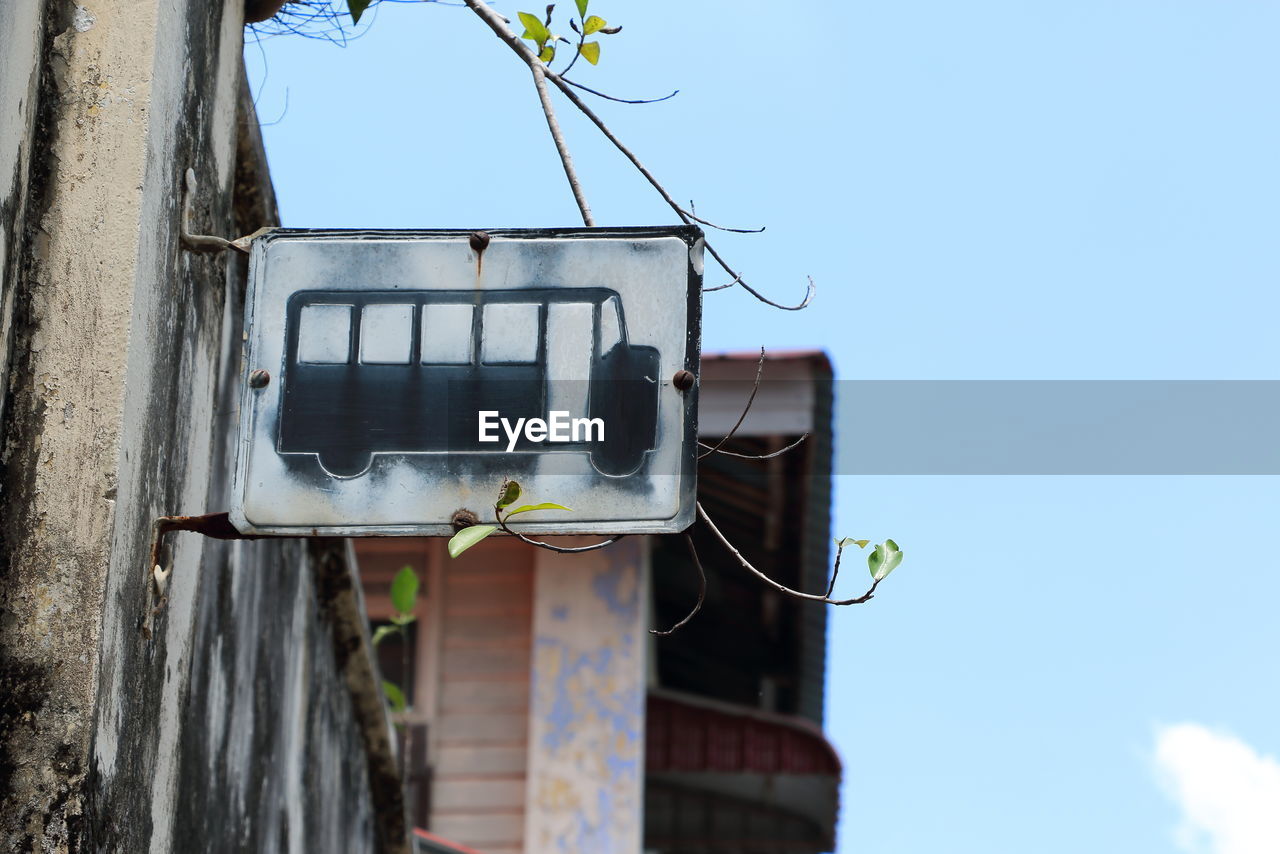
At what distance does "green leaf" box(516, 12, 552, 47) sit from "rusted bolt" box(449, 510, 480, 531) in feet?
3.98

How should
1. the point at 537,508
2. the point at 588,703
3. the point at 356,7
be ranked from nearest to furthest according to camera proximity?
the point at 537,508 → the point at 356,7 → the point at 588,703

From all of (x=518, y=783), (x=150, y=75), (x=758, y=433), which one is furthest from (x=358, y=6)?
(x=518, y=783)

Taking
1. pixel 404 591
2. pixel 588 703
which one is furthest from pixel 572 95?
pixel 588 703

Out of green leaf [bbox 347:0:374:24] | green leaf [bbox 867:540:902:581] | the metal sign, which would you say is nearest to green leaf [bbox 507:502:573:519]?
the metal sign

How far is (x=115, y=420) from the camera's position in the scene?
9.53 feet

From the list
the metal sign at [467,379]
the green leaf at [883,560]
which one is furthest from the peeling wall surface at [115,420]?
the green leaf at [883,560]

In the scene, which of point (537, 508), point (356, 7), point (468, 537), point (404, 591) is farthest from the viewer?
point (404, 591)

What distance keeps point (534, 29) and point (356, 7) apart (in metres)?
0.53

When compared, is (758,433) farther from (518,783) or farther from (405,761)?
(405,761)

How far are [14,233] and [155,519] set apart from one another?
Result: 53cm

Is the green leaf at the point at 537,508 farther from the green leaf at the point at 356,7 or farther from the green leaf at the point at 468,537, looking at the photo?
the green leaf at the point at 356,7

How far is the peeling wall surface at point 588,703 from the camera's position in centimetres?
940

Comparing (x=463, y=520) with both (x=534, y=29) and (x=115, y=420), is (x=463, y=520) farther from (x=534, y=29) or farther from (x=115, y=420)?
(x=534, y=29)

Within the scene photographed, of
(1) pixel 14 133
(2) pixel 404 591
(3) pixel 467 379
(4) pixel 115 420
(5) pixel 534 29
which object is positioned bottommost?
(2) pixel 404 591
